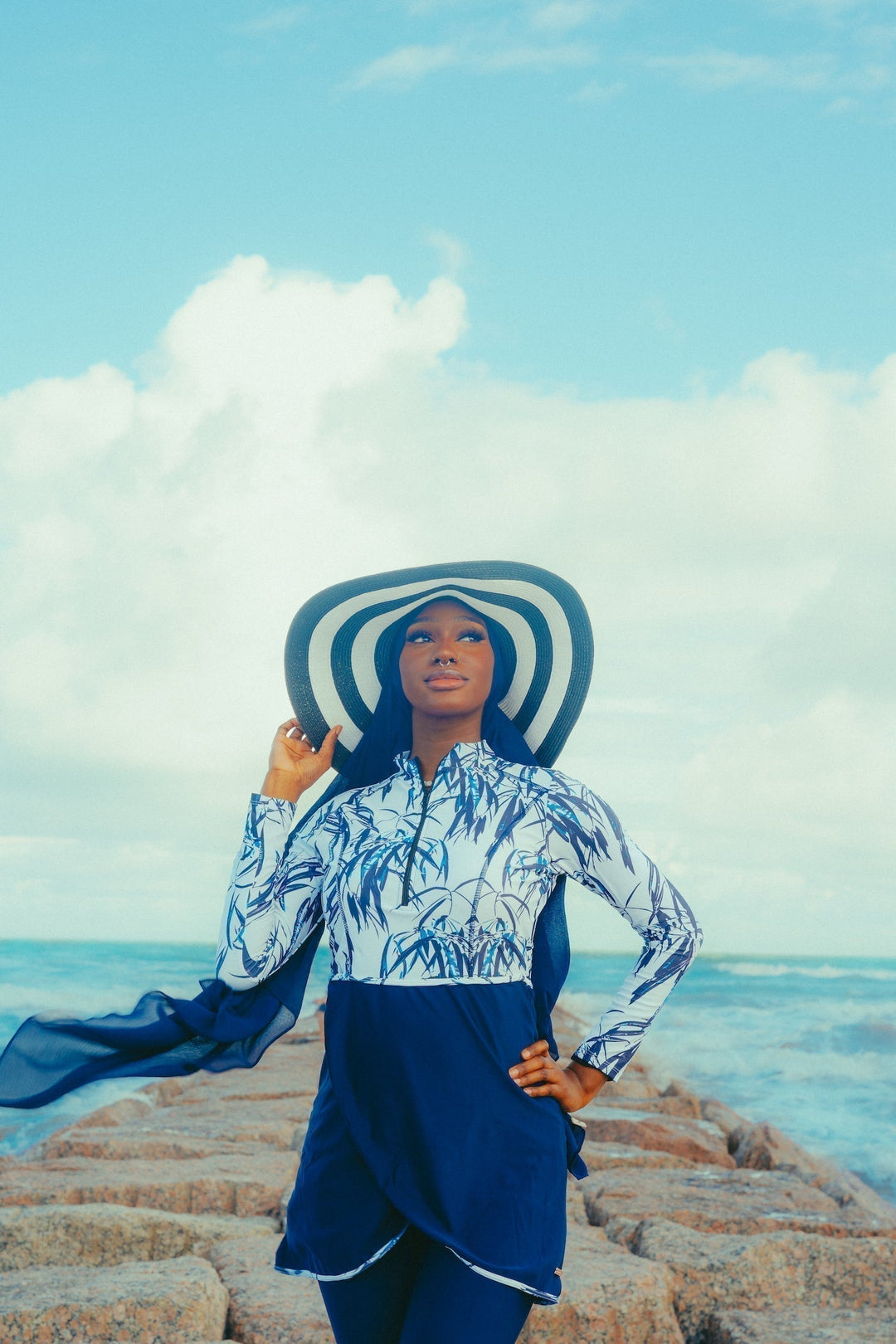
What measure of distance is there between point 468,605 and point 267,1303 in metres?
2.22

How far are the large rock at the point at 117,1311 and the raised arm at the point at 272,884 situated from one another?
56.0 inches

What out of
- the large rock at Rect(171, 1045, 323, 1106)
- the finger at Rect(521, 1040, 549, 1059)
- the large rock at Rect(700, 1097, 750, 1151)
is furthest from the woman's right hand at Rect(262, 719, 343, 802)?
the large rock at Rect(700, 1097, 750, 1151)

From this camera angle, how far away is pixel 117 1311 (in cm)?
344

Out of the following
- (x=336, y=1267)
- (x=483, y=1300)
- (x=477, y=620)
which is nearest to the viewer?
(x=483, y=1300)

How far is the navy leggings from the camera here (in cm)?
211

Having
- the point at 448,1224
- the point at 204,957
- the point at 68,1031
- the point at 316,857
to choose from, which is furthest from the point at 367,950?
the point at 204,957

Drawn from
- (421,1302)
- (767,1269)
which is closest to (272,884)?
(421,1302)

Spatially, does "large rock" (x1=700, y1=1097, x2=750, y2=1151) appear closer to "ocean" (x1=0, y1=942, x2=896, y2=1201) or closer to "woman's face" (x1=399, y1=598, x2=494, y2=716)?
"ocean" (x1=0, y1=942, x2=896, y2=1201)

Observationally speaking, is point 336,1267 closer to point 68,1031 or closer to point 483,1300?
point 483,1300

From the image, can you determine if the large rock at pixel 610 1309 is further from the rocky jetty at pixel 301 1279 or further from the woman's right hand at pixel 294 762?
the woman's right hand at pixel 294 762

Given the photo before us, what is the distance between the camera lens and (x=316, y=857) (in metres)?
2.65

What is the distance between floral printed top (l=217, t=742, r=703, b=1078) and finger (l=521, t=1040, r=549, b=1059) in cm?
13

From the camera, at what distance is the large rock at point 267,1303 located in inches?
137

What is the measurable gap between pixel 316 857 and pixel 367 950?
31cm
